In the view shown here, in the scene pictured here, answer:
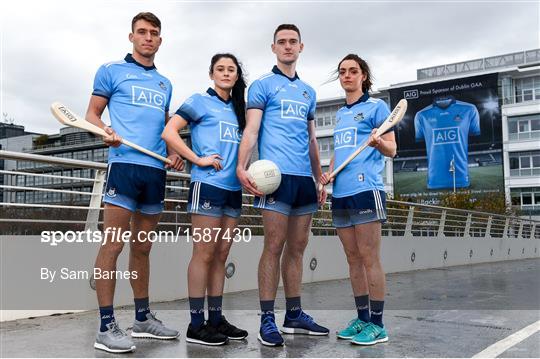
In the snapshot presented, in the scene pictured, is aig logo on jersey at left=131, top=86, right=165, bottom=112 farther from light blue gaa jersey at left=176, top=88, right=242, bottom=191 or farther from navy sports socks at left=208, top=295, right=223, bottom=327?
navy sports socks at left=208, top=295, right=223, bottom=327

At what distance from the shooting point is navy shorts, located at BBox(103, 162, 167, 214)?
396 centimetres

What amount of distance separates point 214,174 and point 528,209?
56505 millimetres

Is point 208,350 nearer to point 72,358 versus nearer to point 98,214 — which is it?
point 72,358

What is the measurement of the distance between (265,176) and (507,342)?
2089 mm

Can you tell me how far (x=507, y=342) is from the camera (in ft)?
13.0

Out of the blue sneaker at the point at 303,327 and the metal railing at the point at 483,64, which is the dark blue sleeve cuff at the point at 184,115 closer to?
the blue sneaker at the point at 303,327

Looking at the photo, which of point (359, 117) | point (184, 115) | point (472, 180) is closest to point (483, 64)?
point (472, 180)

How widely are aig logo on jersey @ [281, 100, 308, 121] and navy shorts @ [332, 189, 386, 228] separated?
0.74 meters

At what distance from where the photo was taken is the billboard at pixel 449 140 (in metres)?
57.2

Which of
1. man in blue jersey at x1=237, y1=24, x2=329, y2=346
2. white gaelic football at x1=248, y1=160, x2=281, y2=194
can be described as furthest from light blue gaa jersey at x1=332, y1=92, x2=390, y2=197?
white gaelic football at x1=248, y1=160, x2=281, y2=194

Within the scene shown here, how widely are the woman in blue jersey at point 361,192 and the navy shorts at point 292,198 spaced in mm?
234

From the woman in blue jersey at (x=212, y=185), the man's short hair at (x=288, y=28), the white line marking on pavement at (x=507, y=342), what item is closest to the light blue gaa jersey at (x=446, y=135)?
the white line marking on pavement at (x=507, y=342)

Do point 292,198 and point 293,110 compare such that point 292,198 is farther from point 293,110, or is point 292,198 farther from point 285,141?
point 293,110

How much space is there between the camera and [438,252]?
12.8m
